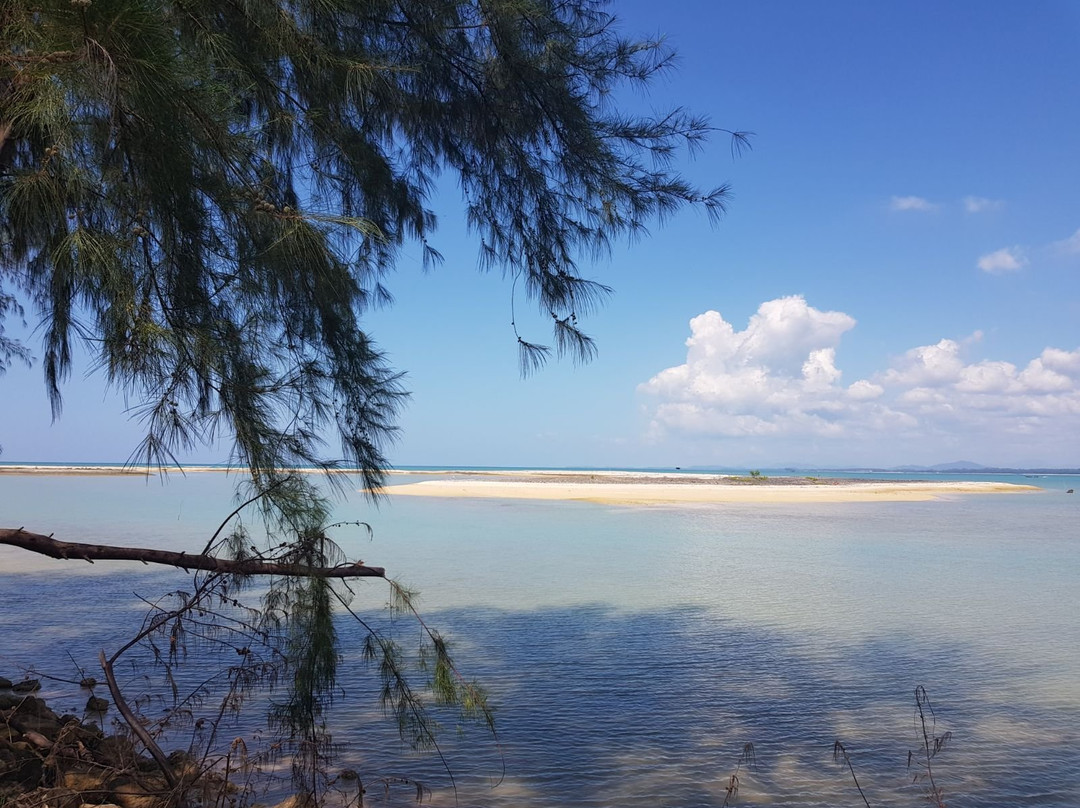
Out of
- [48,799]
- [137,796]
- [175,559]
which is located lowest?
[137,796]

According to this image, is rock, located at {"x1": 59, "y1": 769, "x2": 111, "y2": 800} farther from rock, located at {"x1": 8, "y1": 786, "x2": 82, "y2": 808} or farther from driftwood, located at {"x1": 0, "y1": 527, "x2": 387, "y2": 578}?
driftwood, located at {"x1": 0, "y1": 527, "x2": 387, "y2": 578}

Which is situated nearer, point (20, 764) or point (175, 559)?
point (175, 559)

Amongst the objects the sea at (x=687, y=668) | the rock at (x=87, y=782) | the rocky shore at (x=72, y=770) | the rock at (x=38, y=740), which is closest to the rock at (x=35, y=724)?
the rocky shore at (x=72, y=770)

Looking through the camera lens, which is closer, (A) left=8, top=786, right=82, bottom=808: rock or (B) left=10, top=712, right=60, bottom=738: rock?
(A) left=8, top=786, right=82, bottom=808: rock

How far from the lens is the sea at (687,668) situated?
12.3 ft

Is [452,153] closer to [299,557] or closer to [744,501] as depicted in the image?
[299,557]

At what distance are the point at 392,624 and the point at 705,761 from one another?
3632mm

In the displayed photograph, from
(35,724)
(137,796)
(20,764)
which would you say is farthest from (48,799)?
(35,724)

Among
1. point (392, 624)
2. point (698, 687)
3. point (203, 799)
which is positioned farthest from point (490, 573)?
point (203, 799)

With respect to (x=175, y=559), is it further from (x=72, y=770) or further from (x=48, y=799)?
(x=72, y=770)

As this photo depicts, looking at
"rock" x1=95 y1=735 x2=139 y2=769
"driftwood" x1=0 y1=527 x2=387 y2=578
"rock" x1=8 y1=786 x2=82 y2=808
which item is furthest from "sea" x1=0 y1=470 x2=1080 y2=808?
"rock" x1=8 y1=786 x2=82 y2=808

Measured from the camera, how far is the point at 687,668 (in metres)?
5.68

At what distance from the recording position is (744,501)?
28.4m

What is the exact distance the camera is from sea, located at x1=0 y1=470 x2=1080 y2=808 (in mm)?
3744
